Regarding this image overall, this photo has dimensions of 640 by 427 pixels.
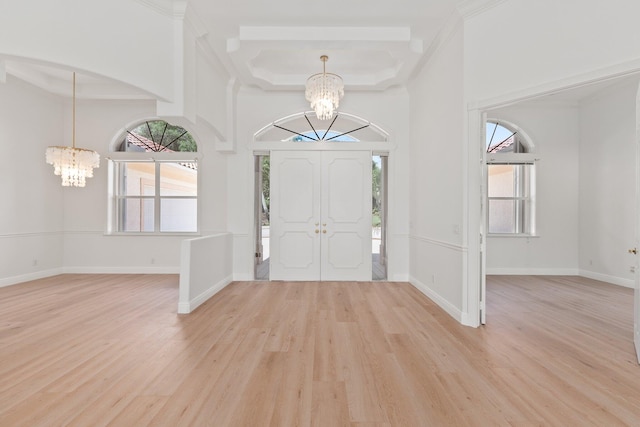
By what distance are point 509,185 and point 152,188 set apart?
25.7 feet

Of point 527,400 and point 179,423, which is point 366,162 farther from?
point 179,423

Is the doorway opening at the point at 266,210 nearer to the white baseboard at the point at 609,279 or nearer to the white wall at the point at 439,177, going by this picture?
the white wall at the point at 439,177

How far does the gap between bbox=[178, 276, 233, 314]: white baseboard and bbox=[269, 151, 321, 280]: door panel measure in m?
1.09

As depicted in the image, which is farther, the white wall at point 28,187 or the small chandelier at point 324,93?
the white wall at point 28,187

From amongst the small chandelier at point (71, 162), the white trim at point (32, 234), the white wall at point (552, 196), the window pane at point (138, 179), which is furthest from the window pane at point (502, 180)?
the white trim at point (32, 234)

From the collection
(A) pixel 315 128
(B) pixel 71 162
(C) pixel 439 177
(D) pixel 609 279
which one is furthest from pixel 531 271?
(B) pixel 71 162

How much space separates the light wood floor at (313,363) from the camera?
1.92 meters

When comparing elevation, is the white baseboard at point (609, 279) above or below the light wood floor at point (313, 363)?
above

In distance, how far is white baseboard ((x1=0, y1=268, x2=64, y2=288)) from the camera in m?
5.15

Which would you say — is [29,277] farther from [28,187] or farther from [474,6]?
[474,6]

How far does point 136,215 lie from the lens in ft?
21.2

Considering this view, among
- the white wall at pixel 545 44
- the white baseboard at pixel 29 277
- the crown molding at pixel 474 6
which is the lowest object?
the white baseboard at pixel 29 277

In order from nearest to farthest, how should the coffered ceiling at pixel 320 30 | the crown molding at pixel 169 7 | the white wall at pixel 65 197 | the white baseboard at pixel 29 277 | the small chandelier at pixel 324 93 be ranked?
the crown molding at pixel 169 7
the coffered ceiling at pixel 320 30
the small chandelier at pixel 324 93
the white baseboard at pixel 29 277
the white wall at pixel 65 197

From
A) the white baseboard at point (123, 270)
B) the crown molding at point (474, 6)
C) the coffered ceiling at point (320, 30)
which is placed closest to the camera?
the crown molding at point (474, 6)
